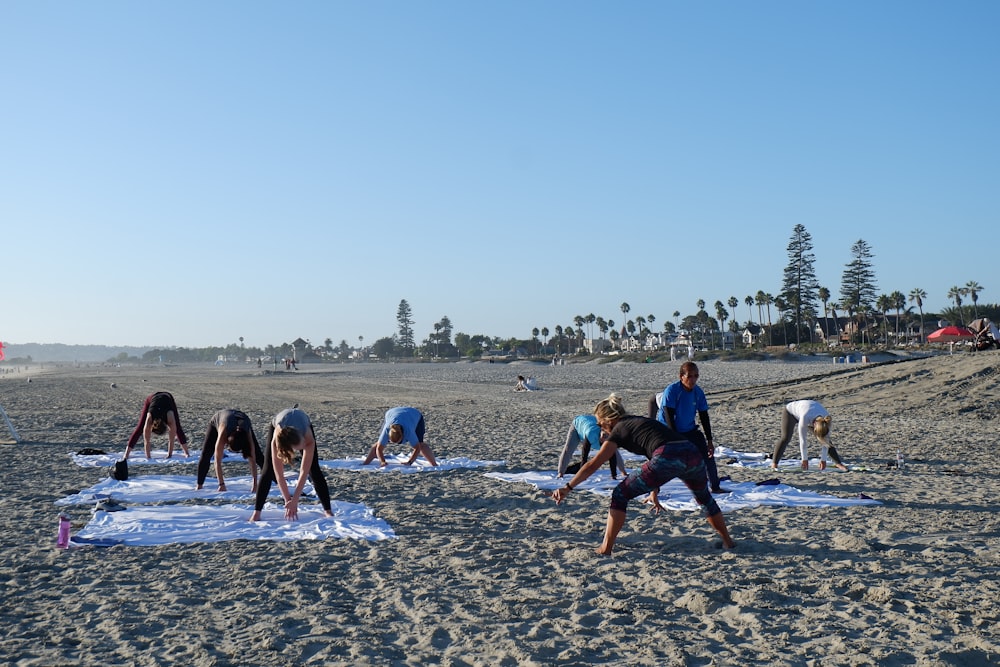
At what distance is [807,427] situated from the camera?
10.4 meters

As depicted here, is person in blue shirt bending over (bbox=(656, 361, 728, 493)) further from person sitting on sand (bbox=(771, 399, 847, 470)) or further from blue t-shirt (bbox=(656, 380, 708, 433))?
person sitting on sand (bbox=(771, 399, 847, 470))

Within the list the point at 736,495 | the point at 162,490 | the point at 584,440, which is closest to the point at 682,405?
the point at 736,495

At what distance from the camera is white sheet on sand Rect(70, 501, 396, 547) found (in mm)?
6789

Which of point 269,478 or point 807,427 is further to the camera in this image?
point 807,427

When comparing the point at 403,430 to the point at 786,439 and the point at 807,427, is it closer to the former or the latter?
the point at 786,439

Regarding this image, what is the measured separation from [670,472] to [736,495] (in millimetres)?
3277

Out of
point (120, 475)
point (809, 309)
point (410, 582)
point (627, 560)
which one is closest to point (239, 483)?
point (120, 475)

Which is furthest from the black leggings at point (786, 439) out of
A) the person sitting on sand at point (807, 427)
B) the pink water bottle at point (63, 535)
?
the pink water bottle at point (63, 535)

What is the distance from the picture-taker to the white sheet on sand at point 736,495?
8047mm

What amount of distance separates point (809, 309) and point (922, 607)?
75.5m

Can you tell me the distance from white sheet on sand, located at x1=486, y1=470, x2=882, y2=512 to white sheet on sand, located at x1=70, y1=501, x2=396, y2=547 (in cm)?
269

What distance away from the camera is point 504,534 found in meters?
7.00

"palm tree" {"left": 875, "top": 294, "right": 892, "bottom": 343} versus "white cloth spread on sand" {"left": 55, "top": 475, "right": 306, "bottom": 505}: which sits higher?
"palm tree" {"left": 875, "top": 294, "right": 892, "bottom": 343}

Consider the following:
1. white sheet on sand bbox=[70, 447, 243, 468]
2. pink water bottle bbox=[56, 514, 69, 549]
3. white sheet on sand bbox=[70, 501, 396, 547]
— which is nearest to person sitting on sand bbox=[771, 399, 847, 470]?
white sheet on sand bbox=[70, 501, 396, 547]
